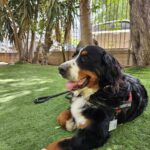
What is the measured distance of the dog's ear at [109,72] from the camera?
2.20 m

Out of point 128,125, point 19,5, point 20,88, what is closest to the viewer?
point 128,125

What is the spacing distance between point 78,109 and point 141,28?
4249 millimetres

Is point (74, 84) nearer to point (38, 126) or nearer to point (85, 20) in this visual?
point (38, 126)

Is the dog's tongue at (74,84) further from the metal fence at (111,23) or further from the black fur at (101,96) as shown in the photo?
the metal fence at (111,23)

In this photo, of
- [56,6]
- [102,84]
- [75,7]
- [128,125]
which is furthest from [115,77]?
[75,7]

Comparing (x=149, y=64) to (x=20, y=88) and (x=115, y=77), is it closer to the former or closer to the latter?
(x=20, y=88)

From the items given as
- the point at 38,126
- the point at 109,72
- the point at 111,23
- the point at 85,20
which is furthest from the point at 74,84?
the point at 111,23

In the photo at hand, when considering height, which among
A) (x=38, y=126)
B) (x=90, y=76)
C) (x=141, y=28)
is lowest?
(x=38, y=126)

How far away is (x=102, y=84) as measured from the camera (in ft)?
7.34

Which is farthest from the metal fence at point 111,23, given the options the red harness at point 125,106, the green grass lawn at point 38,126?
the red harness at point 125,106

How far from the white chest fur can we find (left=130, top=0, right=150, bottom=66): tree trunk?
4090 mm

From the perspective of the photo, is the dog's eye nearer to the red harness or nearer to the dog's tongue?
the dog's tongue

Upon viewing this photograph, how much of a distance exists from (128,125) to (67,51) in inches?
265

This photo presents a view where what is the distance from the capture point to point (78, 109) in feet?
7.53
